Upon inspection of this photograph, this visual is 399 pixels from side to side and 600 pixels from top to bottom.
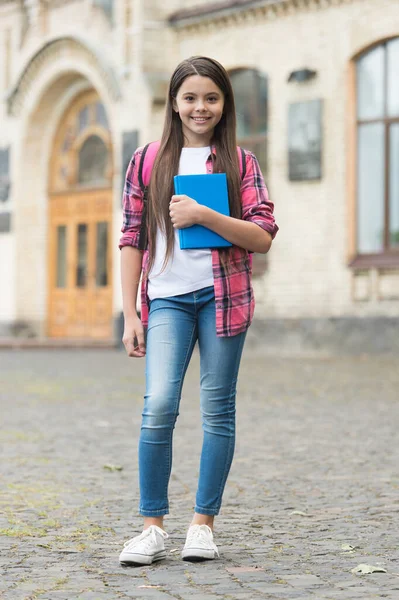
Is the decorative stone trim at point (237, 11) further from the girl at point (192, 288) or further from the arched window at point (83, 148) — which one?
the girl at point (192, 288)

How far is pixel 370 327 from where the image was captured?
20891 millimetres

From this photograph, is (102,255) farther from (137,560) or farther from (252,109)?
(137,560)

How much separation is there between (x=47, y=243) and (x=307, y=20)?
938cm

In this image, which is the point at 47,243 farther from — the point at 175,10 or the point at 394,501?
the point at 394,501

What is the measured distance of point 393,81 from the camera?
20.9m

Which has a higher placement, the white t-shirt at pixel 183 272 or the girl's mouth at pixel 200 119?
the girl's mouth at pixel 200 119

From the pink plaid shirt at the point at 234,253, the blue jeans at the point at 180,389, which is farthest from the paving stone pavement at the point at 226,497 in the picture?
the pink plaid shirt at the point at 234,253

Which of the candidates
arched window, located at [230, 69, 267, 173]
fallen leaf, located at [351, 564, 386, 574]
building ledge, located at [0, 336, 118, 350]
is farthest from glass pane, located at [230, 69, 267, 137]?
fallen leaf, located at [351, 564, 386, 574]

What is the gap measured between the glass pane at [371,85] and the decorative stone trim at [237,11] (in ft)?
3.32

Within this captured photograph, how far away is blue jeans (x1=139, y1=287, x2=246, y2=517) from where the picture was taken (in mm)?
5195

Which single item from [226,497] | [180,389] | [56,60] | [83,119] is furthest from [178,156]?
[83,119]

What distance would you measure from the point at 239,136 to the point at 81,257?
19.6 feet

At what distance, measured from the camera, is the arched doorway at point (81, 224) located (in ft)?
90.6

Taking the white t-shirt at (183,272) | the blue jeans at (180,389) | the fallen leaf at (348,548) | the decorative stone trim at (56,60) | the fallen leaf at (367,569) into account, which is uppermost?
the decorative stone trim at (56,60)
